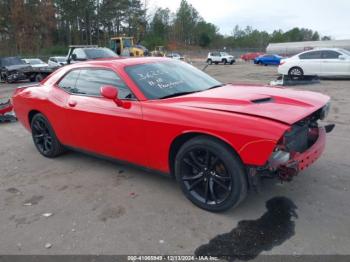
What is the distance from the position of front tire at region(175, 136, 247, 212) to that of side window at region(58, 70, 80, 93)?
2.09 meters

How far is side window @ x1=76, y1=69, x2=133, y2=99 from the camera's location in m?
3.95

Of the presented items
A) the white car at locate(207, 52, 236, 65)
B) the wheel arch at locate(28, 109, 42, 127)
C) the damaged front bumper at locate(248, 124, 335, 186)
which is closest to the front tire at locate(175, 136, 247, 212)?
the damaged front bumper at locate(248, 124, 335, 186)

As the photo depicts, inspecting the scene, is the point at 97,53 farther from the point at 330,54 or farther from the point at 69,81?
the point at 69,81

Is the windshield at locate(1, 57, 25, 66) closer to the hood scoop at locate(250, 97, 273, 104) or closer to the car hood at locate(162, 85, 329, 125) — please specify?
the car hood at locate(162, 85, 329, 125)

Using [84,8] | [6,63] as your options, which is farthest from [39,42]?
[6,63]

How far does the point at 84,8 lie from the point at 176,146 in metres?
60.8

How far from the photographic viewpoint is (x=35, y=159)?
17.5ft

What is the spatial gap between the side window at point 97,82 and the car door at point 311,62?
1263 centimetres

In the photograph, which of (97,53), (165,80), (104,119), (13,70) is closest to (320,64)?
(97,53)

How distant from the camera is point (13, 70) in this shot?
18.1m

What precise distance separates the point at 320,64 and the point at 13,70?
15488mm

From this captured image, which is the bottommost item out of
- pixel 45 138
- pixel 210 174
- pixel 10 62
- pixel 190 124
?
→ pixel 45 138

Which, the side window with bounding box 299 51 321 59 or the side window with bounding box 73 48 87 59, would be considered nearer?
the side window with bounding box 299 51 321 59

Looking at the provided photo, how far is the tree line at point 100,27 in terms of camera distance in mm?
46287
